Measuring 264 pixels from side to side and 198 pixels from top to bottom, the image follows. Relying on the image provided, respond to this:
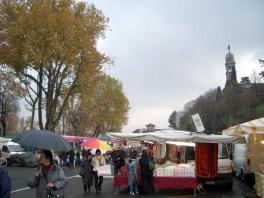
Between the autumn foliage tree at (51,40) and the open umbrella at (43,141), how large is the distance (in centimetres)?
3065

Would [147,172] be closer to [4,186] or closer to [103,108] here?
[4,186]

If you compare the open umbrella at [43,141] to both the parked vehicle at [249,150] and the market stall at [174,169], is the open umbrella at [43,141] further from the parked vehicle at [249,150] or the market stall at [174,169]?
the market stall at [174,169]

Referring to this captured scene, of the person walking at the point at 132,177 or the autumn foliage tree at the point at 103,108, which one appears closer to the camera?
the person walking at the point at 132,177

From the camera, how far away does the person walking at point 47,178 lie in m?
8.16

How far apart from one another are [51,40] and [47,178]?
104ft

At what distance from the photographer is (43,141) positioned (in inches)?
336

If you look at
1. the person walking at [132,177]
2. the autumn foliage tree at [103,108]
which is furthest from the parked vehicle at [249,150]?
the autumn foliage tree at [103,108]

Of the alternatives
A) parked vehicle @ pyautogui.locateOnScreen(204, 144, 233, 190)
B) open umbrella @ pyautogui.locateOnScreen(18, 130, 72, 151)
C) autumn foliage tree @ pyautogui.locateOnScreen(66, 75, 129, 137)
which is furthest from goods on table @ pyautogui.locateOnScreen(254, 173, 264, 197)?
autumn foliage tree @ pyautogui.locateOnScreen(66, 75, 129, 137)

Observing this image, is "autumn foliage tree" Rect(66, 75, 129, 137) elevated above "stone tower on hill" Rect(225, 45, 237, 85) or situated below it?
below

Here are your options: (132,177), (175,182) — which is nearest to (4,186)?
(132,177)

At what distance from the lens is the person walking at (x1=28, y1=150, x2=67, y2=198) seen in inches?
321

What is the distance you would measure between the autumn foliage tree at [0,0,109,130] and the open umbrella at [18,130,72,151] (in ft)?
101

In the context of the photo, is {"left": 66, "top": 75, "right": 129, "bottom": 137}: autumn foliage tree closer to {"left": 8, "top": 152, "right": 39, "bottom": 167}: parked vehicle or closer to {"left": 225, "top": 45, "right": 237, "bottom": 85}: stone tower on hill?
{"left": 8, "top": 152, "right": 39, "bottom": 167}: parked vehicle

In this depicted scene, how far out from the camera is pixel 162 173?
18891 mm
